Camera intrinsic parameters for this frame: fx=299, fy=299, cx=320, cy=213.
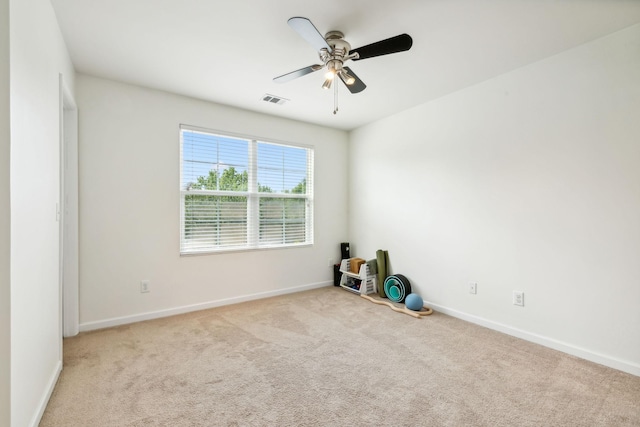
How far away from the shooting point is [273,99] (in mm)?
3602

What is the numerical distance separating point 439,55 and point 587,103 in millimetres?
1243

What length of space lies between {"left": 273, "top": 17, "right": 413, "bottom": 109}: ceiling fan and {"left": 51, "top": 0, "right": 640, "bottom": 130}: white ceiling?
11 cm

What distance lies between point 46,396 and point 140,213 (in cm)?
184

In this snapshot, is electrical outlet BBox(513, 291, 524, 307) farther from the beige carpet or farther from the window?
the window

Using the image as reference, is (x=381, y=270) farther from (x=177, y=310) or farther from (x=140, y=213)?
(x=140, y=213)

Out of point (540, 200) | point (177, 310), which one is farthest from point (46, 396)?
point (540, 200)

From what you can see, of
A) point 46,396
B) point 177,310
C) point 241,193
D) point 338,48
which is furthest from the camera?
point 241,193

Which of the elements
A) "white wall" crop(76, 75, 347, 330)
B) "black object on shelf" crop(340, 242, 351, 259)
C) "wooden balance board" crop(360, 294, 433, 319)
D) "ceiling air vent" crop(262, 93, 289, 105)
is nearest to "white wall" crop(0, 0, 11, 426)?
"white wall" crop(76, 75, 347, 330)

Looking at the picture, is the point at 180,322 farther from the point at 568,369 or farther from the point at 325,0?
the point at 568,369

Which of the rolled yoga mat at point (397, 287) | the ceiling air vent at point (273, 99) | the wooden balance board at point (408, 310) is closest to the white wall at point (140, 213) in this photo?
the ceiling air vent at point (273, 99)

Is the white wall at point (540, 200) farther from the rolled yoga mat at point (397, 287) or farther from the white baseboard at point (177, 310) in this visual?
the white baseboard at point (177, 310)

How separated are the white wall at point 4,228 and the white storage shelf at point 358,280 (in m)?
3.52

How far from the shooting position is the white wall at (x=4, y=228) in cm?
124

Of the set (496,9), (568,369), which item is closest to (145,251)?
(496,9)
